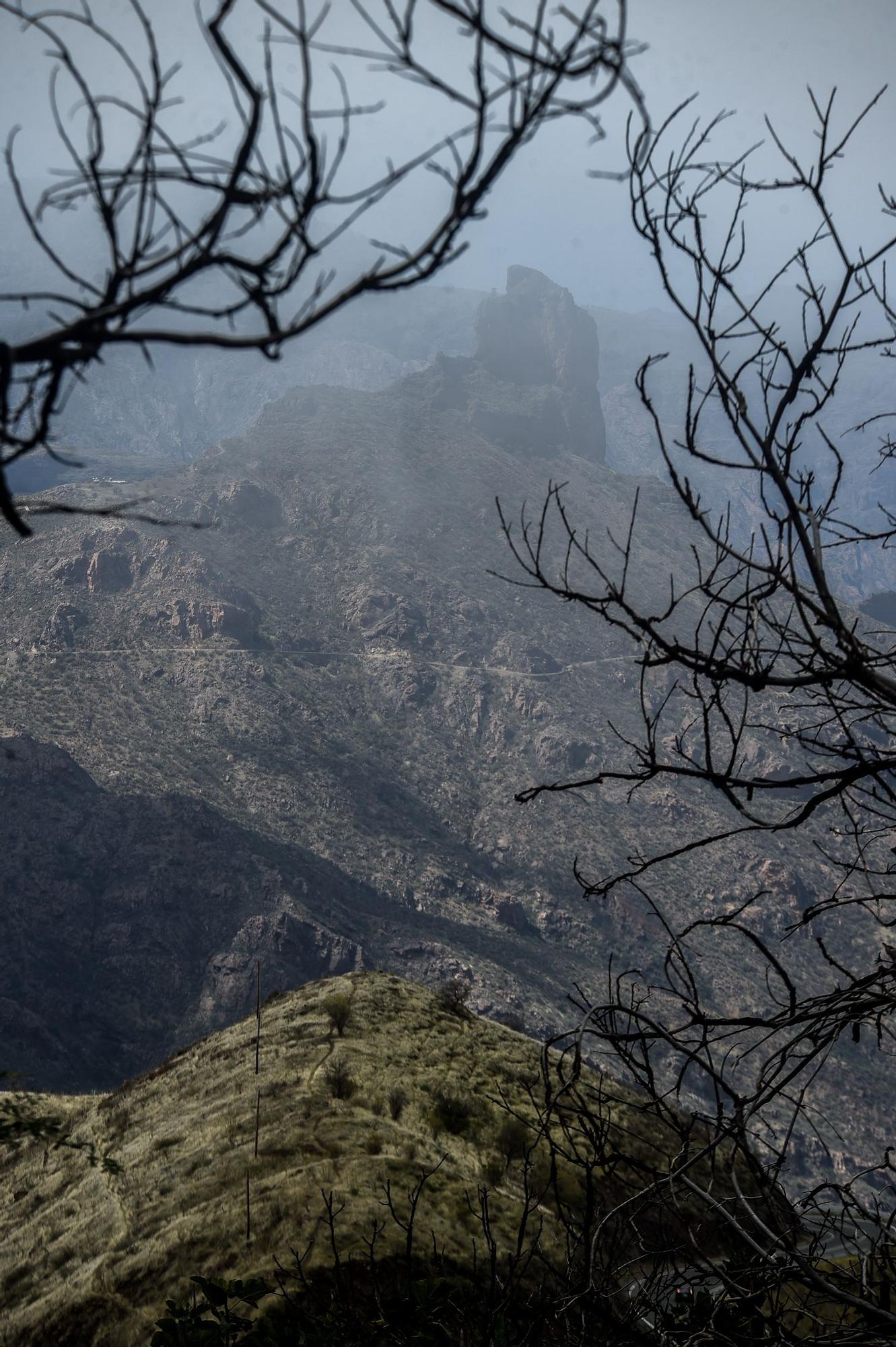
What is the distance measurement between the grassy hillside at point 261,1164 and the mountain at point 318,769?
18.0 metres

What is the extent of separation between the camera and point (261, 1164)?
9836mm

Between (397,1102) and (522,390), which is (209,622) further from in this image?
(522,390)

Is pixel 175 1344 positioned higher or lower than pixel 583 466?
lower

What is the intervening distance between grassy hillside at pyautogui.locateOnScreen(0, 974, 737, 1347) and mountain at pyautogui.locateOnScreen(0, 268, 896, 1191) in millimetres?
18018

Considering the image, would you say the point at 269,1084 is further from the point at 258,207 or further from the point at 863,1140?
the point at 863,1140

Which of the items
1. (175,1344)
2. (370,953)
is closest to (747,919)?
(370,953)

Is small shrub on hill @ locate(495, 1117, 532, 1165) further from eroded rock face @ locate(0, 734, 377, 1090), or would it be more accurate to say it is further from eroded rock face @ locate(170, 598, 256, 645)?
→ eroded rock face @ locate(170, 598, 256, 645)

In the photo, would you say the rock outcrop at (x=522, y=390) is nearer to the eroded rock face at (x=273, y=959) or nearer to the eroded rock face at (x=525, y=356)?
the eroded rock face at (x=525, y=356)

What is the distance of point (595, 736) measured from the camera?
88625 mm

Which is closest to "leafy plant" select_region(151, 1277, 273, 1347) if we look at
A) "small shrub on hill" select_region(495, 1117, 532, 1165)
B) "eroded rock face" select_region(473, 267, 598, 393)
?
"small shrub on hill" select_region(495, 1117, 532, 1165)

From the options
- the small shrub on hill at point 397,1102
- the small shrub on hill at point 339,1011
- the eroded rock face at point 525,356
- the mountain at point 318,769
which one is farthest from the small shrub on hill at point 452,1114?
the eroded rock face at point 525,356

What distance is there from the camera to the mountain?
58188 millimetres

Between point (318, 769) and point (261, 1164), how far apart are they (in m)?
67.3

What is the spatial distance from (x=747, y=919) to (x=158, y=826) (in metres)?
41.7
